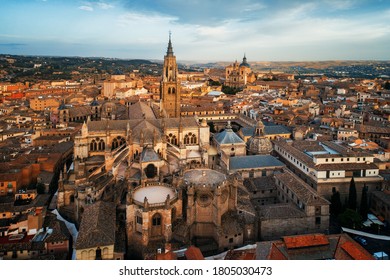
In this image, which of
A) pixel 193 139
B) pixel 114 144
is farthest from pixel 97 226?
pixel 193 139

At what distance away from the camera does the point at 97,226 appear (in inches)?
431

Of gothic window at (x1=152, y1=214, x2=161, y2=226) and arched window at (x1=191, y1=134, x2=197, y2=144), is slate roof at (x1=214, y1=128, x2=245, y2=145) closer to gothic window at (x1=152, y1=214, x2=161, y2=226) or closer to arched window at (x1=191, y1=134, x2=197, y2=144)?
arched window at (x1=191, y1=134, x2=197, y2=144)

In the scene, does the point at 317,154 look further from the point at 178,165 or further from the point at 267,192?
the point at 178,165

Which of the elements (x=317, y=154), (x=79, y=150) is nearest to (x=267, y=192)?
(x=317, y=154)

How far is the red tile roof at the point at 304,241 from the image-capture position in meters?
9.38

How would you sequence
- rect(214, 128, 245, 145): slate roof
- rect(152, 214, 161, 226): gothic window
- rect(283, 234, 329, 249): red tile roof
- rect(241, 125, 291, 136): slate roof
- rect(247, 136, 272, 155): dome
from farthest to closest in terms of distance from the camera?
rect(241, 125, 291, 136): slate roof → rect(214, 128, 245, 145): slate roof → rect(247, 136, 272, 155): dome → rect(152, 214, 161, 226): gothic window → rect(283, 234, 329, 249): red tile roof

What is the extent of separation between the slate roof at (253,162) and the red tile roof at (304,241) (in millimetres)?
9146

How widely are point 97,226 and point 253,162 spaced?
10.5 m

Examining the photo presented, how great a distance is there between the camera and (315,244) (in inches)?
373

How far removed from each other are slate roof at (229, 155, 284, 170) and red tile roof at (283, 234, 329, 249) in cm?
915

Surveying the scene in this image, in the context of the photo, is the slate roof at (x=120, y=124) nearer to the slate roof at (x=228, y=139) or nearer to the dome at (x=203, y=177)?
the slate roof at (x=228, y=139)

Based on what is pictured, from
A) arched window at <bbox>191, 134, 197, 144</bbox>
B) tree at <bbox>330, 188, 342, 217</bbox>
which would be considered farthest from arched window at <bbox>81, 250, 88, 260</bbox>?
tree at <bbox>330, 188, 342, 217</bbox>

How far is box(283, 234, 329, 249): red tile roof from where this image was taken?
30.8 feet

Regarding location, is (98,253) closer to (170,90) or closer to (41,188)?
(41,188)
